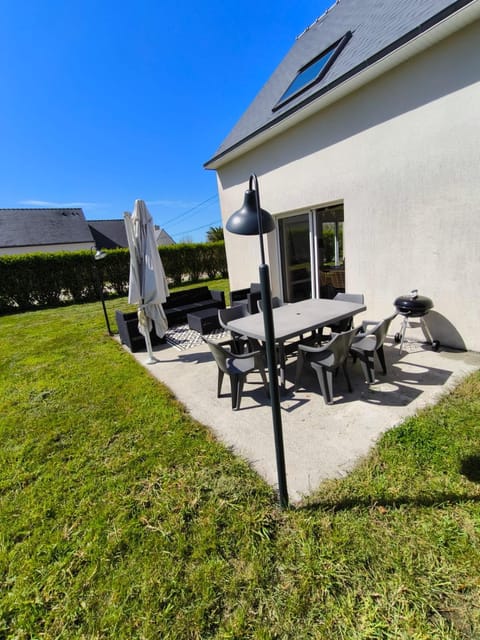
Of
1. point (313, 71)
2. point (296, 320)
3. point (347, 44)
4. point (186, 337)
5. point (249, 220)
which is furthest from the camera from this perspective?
point (186, 337)

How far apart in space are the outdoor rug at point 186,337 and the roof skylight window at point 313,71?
19.0ft

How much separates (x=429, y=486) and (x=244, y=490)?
147 centimetres

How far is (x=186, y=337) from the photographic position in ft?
22.6

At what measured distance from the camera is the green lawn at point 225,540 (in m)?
1.52

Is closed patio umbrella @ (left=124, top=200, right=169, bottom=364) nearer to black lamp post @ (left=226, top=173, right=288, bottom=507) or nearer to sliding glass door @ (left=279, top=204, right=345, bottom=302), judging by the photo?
black lamp post @ (left=226, top=173, right=288, bottom=507)

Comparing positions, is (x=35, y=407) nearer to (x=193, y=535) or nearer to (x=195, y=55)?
(x=193, y=535)

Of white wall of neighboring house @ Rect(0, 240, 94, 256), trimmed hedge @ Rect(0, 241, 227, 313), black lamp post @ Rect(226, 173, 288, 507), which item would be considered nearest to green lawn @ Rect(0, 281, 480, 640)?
black lamp post @ Rect(226, 173, 288, 507)

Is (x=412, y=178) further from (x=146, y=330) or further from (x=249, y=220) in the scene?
(x=146, y=330)

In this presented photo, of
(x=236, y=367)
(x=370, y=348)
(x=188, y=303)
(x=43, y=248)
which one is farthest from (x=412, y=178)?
(x=43, y=248)

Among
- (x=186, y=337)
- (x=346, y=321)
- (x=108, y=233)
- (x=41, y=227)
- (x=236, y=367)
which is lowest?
(x=186, y=337)

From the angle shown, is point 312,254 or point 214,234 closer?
point 312,254

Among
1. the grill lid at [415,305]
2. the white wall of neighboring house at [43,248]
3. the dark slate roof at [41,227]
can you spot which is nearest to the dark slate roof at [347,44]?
Answer: the grill lid at [415,305]

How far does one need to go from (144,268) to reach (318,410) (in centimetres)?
384

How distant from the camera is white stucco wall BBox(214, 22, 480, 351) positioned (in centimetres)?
409
